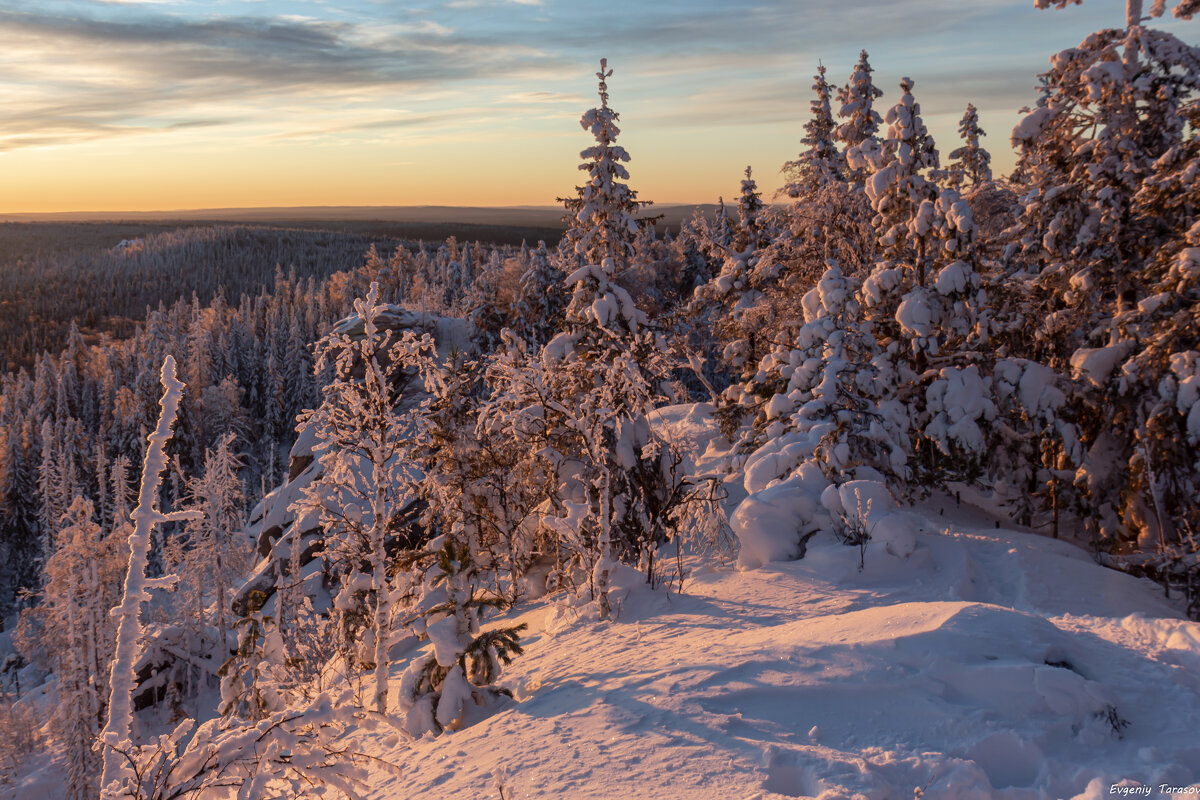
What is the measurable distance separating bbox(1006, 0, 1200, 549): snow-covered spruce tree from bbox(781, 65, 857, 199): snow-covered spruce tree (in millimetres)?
9475

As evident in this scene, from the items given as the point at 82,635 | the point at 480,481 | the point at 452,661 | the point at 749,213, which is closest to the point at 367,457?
the point at 452,661

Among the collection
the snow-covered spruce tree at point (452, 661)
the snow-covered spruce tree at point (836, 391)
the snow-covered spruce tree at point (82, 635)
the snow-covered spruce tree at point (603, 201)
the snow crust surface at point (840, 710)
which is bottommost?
the snow-covered spruce tree at point (82, 635)

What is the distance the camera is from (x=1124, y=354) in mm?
12945

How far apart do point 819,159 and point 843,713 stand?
2205 cm

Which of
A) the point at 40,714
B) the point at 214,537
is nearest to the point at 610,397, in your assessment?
the point at 214,537

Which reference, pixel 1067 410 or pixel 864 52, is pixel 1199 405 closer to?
pixel 1067 410

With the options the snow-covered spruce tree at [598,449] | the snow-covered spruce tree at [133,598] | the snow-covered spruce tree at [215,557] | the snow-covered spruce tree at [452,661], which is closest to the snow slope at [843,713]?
the snow-covered spruce tree at [452,661]

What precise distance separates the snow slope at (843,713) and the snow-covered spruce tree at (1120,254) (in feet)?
19.2

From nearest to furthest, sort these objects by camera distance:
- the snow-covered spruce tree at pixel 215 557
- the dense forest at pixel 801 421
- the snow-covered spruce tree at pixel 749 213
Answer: the dense forest at pixel 801 421 < the snow-covered spruce tree at pixel 749 213 < the snow-covered spruce tree at pixel 215 557

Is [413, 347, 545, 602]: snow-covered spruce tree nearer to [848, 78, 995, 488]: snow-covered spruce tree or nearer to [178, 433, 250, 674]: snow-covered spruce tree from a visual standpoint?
[848, 78, 995, 488]: snow-covered spruce tree

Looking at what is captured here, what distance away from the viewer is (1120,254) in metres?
13.7

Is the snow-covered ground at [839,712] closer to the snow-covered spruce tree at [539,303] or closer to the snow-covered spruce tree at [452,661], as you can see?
the snow-covered spruce tree at [452,661]

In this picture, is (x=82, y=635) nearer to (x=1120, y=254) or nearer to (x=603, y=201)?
(x=603, y=201)

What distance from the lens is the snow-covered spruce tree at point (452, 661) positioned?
8914mm
